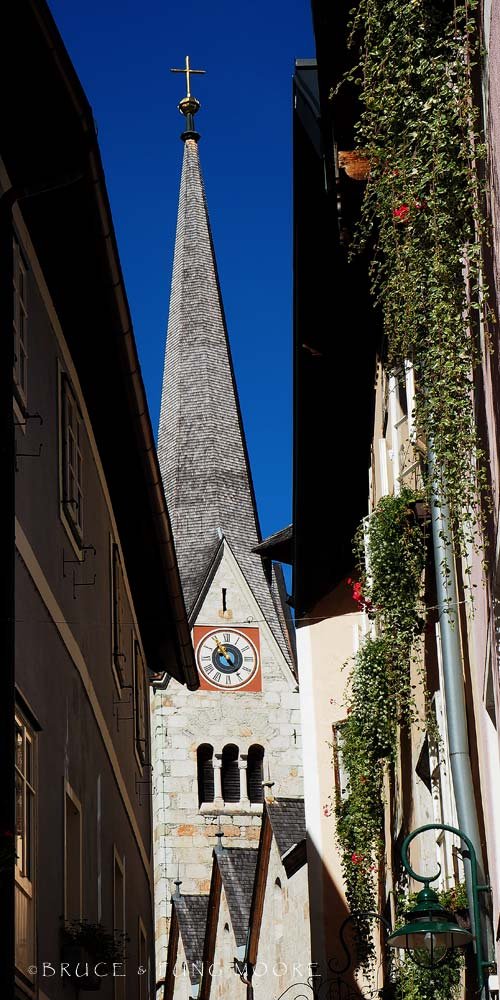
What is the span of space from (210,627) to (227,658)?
1.13m

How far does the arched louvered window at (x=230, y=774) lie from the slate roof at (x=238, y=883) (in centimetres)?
1269

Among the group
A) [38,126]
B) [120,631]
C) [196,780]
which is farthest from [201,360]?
[38,126]

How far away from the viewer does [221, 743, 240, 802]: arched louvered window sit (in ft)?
169

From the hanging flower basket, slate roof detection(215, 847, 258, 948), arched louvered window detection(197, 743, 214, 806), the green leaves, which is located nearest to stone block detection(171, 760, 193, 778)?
arched louvered window detection(197, 743, 214, 806)

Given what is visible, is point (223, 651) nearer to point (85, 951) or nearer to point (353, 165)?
point (353, 165)

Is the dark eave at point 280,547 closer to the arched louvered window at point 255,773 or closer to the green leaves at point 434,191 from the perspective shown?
the green leaves at point 434,191

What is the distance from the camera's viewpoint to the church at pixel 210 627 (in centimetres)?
5069

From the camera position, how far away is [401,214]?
7129 millimetres

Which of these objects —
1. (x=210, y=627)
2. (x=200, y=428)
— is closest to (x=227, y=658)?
(x=210, y=627)

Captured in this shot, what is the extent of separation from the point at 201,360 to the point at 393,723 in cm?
4594

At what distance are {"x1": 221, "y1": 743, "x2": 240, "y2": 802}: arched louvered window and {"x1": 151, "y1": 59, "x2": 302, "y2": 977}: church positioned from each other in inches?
1.6

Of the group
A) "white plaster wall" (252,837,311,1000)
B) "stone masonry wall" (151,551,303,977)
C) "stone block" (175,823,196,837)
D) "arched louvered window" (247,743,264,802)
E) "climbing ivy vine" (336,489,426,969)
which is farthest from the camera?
"arched louvered window" (247,743,264,802)

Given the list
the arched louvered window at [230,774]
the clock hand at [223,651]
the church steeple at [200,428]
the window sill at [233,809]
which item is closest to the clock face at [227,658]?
the clock hand at [223,651]

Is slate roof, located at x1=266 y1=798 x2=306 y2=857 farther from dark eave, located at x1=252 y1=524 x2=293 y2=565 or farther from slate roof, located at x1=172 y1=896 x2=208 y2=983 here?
slate roof, located at x1=172 y1=896 x2=208 y2=983
